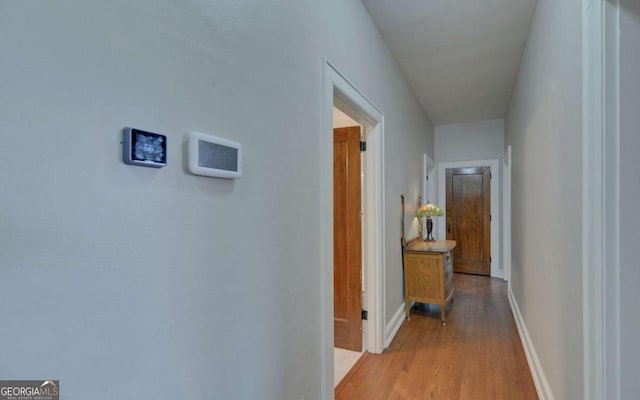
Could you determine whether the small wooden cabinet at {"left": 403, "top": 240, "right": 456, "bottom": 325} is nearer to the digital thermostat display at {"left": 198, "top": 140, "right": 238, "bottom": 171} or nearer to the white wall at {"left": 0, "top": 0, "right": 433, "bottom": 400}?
the white wall at {"left": 0, "top": 0, "right": 433, "bottom": 400}

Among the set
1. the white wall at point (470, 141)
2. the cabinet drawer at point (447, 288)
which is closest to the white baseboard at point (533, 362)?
the cabinet drawer at point (447, 288)

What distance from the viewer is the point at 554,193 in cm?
179

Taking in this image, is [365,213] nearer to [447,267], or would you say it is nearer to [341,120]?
[341,120]

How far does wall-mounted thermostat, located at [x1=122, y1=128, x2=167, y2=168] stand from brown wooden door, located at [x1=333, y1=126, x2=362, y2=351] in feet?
6.52

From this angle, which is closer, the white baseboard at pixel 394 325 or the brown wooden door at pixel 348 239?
the brown wooden door at pixel 348 239

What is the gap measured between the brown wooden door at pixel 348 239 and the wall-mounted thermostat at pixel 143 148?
78.2 inches

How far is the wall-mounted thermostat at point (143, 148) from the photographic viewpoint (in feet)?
2.45

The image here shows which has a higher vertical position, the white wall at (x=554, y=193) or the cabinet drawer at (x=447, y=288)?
the white wall at (x=554, y=193)

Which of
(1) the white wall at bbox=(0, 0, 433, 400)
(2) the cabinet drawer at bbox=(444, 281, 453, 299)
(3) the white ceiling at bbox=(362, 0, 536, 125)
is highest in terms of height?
(3) the white ceiling at bbox=(362, 0, 536, 125)

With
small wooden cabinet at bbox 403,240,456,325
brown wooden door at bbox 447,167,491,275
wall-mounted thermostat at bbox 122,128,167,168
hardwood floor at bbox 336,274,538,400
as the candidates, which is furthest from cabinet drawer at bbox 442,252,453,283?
wall-mounted thermostat at bbox 122,128,167,168

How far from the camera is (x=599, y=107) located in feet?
3.47

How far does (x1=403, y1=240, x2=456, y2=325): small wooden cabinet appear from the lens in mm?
3301
